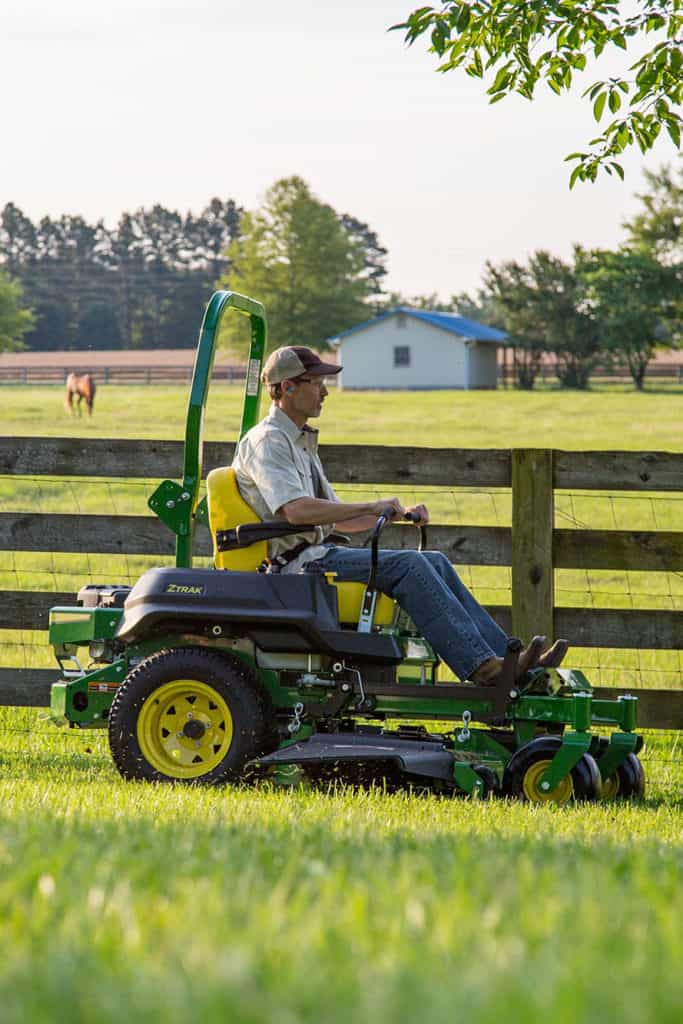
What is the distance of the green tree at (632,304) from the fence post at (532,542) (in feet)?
219

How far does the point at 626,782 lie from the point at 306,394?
2147mm

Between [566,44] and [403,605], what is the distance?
386 cm

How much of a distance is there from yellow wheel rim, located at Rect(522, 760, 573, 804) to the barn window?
78.0 metres

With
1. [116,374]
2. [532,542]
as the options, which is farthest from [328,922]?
[116,374]

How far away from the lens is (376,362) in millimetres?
84188

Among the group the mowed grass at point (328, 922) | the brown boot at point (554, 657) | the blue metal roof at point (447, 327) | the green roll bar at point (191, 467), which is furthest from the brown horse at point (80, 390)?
the mowed grass at point (328, 922)

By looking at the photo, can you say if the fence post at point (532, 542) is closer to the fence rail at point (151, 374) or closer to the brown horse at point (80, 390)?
the brown horse at point (80, 390)

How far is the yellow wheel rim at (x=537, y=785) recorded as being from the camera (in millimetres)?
6230

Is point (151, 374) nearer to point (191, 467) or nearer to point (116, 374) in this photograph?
point (116, 374)

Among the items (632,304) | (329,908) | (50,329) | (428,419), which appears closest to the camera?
(329,908)

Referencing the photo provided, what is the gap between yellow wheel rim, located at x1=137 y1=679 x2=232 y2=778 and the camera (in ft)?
20.7

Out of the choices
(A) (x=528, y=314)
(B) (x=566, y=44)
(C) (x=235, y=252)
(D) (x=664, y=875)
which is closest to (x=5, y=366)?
(C) (x=235, y=252)

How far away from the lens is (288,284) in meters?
88.2

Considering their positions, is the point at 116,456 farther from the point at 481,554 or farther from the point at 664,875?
the point at 664,875
